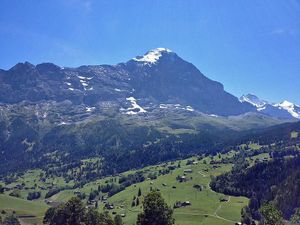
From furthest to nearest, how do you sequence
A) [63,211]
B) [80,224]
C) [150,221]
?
[63,211]
[80,224]
[150,221]

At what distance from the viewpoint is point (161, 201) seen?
492 ft

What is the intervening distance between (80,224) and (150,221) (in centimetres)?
3127

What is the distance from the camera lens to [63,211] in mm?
182500

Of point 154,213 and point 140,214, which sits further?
point 140,214

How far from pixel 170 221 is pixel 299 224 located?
55.2m

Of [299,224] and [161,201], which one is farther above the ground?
[161,201]

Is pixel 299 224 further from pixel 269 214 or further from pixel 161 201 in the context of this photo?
pixel 161 201

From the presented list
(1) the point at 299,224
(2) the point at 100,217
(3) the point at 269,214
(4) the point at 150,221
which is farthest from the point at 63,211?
(1) the point at 299,224

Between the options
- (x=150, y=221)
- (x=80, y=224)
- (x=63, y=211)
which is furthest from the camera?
(x=63, y=211)

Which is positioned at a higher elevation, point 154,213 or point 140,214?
point 154,213

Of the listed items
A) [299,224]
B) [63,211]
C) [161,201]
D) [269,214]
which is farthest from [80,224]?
[299,224]

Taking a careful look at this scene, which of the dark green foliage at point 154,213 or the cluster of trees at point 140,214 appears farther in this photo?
→ the cluster of trees at point 140,214

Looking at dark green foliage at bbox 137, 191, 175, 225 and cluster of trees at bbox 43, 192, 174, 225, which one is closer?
dark green foliage at bbox 137, 191, 175, 225

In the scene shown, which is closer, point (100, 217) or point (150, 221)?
point (150, 221)
